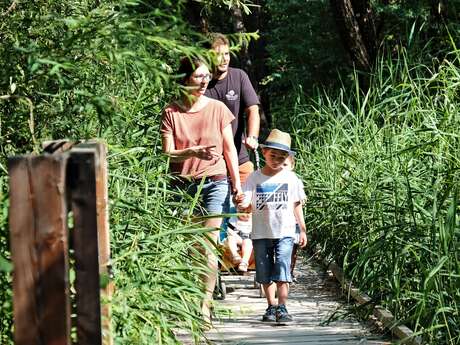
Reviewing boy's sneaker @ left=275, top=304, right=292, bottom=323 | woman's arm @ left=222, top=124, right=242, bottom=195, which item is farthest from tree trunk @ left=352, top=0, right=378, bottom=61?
boy's sneaker @ left=275, top=304, right=292, bottom=323

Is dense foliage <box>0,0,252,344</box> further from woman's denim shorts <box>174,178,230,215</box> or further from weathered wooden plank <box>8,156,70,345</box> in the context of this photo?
weathered wooden plank <box>8,156,70,345</box>

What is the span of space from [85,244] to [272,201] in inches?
207

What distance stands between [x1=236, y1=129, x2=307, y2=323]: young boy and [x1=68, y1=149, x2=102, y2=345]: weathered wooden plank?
506 centimetres

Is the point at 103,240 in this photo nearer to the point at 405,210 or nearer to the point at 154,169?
the point at 154,169

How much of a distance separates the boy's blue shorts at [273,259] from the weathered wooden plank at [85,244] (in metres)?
5.06

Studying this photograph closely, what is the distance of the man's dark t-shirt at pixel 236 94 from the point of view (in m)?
10.2

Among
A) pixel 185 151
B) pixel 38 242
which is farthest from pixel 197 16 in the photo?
pixel 38 242

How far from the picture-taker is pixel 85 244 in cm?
415

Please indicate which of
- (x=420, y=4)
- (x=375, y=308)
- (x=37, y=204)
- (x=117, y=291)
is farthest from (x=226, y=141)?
(x=420, y=4)

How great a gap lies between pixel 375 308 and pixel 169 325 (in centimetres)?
268

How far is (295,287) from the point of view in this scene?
11.4 metres

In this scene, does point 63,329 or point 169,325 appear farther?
point 169,325

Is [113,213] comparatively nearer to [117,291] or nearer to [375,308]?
[117,291]

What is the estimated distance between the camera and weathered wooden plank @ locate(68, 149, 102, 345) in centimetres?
412
